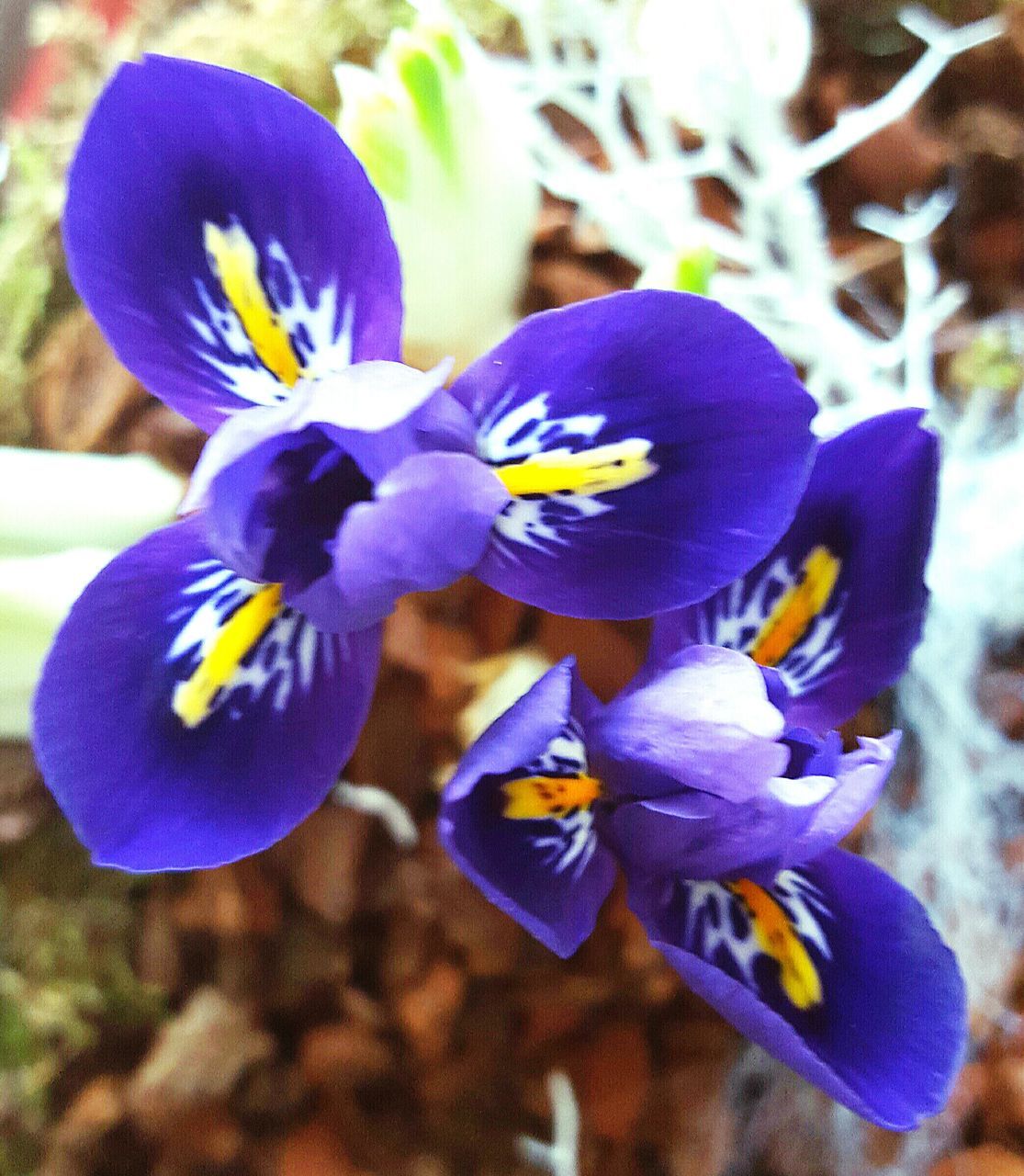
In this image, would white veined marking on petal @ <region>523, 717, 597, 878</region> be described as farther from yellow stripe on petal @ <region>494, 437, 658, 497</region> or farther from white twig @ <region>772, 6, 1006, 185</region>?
white twig @ <region>772, 6, 1006, 185</region>

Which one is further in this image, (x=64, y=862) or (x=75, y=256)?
(x=64, y=862)

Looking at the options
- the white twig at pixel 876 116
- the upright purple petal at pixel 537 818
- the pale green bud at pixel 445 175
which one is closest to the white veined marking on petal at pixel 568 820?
the upright purple petal at pixel 537 818

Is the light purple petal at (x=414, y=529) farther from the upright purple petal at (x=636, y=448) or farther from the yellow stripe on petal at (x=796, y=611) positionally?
the yellow stripe on petal at (x=796, y=611)

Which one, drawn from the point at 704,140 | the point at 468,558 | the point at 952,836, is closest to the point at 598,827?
the point at 468,558

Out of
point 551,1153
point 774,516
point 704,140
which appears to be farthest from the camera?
point 704,140

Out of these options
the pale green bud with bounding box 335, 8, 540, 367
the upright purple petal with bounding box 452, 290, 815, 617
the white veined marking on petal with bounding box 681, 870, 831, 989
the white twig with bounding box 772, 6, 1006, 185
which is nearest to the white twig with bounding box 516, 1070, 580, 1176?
the white veined marking on petal with bounding box 681, 870, 831, 989

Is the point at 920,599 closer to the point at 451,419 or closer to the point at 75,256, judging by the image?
the point at 451,419

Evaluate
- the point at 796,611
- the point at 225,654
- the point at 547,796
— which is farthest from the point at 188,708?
the point at 796,611
